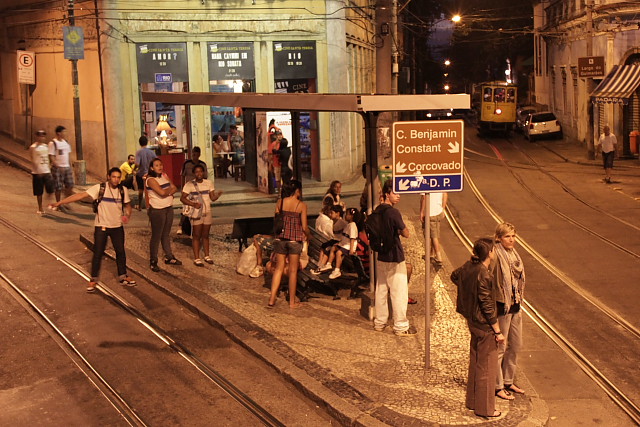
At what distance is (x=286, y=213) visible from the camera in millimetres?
11648

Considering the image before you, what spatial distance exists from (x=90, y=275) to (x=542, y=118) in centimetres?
3201

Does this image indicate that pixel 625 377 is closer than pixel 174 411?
No

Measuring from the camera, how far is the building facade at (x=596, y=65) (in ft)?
106

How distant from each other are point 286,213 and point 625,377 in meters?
4.54

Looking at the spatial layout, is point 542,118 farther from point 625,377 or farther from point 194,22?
point 625,377

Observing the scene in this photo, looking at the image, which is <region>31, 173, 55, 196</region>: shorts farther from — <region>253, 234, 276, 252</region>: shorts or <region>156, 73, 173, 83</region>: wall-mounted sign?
<region>156, 73, 173, 83</region>: wall-mounted sign

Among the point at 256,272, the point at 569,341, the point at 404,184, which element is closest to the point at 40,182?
the point at 256,272

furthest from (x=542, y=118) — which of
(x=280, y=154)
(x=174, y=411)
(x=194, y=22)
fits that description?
(x=174, y=411)

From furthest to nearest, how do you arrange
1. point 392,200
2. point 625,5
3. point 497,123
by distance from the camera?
point 497,123
point 625,5
point 392,200

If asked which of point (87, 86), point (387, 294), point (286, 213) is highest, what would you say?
point (87, 86)

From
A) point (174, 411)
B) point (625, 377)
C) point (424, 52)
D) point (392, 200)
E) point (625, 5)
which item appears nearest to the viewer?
point (174, 411)

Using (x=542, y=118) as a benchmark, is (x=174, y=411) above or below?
below

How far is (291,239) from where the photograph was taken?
1162 cm

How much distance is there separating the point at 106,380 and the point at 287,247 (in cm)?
325
